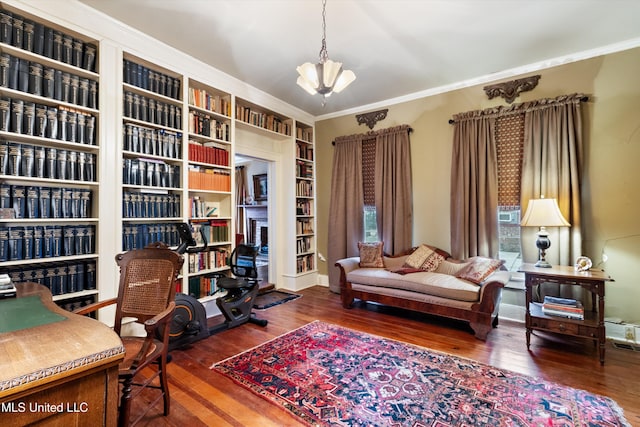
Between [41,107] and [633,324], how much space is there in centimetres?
561

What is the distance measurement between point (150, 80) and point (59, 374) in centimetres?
296

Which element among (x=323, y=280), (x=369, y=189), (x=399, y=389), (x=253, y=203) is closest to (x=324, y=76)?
(x=399, y=389)

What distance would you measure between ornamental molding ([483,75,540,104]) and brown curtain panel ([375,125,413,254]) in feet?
3.61

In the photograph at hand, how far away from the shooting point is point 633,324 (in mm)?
2809

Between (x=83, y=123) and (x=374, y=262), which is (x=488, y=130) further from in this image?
(x=83, y=123)

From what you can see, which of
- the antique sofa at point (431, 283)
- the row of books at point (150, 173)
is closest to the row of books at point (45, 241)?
the row of books at point (150, 173)

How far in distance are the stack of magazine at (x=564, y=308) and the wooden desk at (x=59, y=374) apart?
3.25 meters

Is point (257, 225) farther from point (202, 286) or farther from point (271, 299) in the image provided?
point (202, 286)

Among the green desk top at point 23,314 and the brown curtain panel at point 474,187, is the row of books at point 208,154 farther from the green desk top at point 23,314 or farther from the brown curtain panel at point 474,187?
the brown curtain panel at point 474,187

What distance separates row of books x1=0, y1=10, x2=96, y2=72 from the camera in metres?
2.15

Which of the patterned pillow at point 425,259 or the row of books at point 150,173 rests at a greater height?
the row of books at point 150,173

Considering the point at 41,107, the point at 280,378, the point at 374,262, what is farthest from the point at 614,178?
the point at 41,107

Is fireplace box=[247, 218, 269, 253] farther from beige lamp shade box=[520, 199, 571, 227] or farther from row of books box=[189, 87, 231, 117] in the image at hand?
beige lamp shade box=[520, 199, 571, 227]

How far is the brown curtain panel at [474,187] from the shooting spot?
352 centimetres
